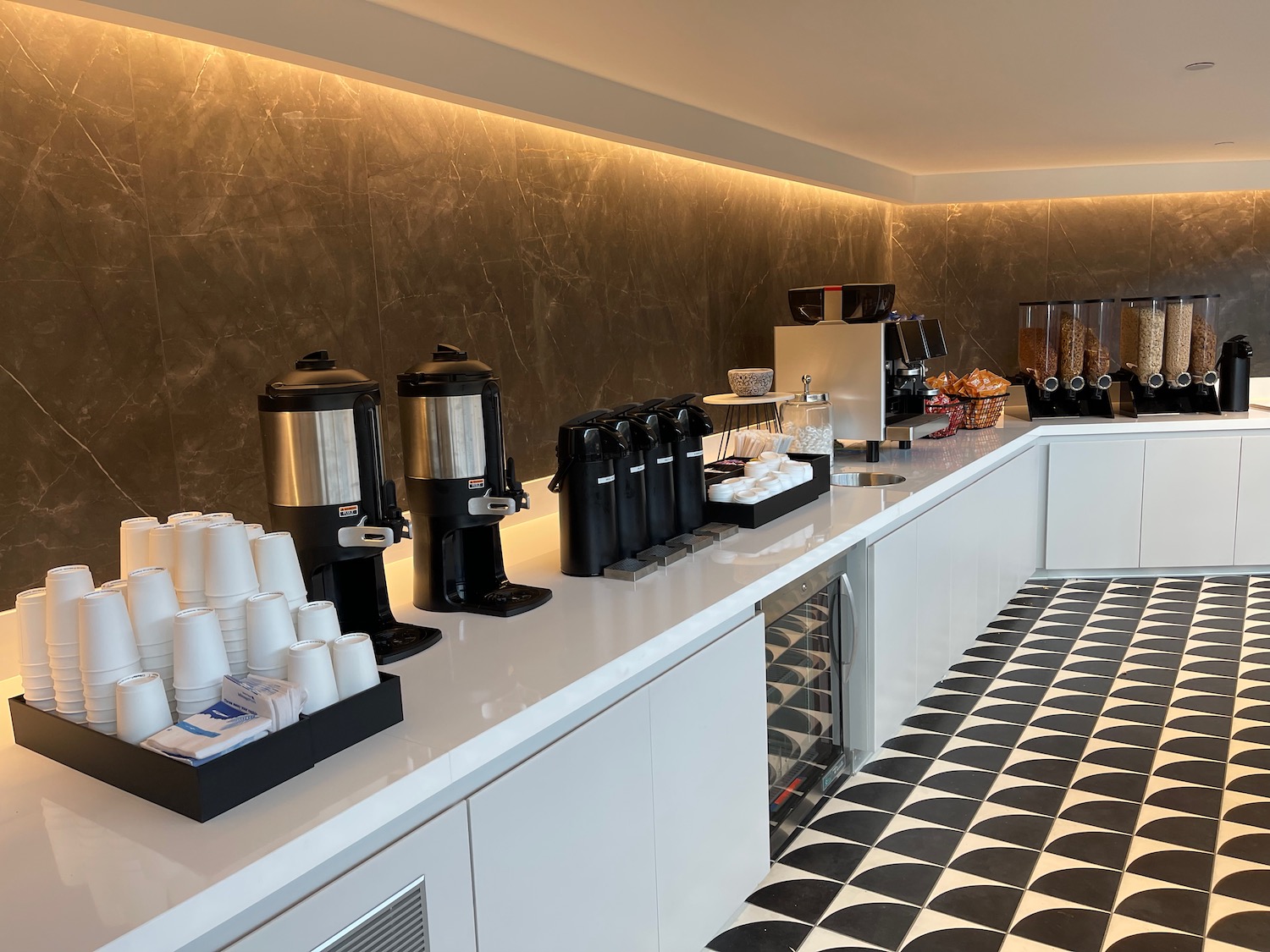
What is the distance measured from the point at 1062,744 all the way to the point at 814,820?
0.96 m

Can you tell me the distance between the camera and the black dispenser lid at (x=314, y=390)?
1.55 metres

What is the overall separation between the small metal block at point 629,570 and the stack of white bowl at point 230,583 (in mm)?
869

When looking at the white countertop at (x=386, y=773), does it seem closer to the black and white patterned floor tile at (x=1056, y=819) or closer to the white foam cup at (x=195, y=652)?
the white foam cup at (x=195, y=652)

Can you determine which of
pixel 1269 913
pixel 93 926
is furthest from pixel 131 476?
pixel 1269 913

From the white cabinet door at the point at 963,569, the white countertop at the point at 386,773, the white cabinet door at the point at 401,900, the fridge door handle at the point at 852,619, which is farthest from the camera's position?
the white cabinet door at the point at 963,569

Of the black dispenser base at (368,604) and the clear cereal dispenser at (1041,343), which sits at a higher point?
the clear cereal dispenser at (1041,343)

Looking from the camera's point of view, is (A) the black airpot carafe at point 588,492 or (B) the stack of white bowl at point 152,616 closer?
(B) the stack of white bowl at point 152,616

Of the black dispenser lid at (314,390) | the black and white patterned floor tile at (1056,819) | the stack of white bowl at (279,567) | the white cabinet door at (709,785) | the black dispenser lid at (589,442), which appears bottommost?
the black and white patterned floor tile at (1056,819)

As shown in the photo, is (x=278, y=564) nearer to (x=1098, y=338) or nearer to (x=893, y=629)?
(x=893, y=629)

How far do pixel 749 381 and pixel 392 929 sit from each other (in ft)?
8.50

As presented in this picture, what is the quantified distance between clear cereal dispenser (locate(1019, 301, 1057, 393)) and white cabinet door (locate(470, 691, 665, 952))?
3.95 m

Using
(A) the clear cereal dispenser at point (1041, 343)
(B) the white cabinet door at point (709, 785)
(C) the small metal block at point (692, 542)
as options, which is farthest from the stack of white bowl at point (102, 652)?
(A) the clear cereal dispenser at point (1041, 343)

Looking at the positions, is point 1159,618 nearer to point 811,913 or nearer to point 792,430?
point 792,430

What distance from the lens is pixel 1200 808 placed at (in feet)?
8.80
